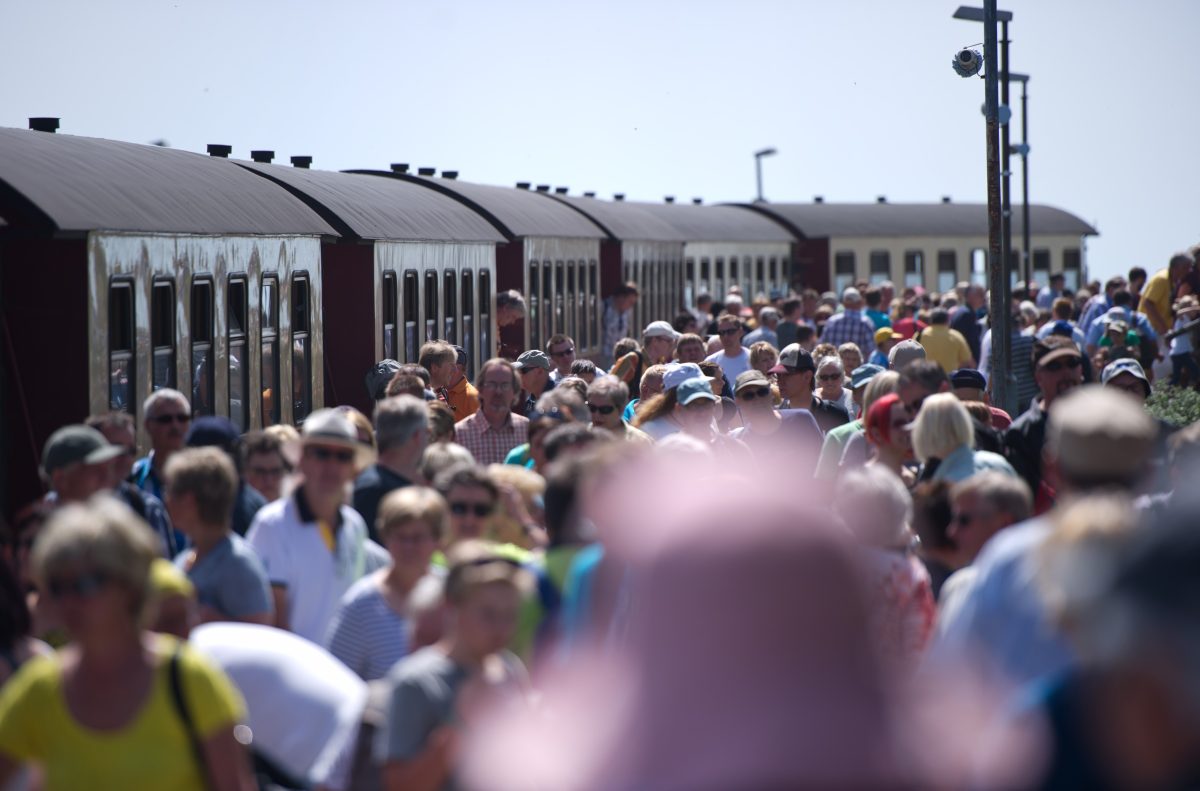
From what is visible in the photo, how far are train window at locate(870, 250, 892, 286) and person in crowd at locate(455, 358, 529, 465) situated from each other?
127 feet

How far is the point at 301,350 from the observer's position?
15.3m

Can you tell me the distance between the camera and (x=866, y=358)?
18172 mm

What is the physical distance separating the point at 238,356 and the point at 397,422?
665cm

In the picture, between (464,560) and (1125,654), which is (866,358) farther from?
(1125,654)

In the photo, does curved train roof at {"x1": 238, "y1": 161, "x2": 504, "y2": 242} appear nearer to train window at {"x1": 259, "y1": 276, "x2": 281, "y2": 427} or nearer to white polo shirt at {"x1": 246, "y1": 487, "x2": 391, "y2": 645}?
train window at {"x1": 259, "y1": 276, "x2": 281, "y2": 427}

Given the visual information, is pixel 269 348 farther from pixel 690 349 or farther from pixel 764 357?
pixel 764 357

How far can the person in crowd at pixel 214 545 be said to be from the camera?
18.1 ft

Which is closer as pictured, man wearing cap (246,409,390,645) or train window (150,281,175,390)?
man wearing cap (246,409,390,645)

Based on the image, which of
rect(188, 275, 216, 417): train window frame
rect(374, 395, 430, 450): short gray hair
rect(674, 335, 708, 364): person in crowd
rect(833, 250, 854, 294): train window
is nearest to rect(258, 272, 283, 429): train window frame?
rect(188, 275, 216, 417): train window frame

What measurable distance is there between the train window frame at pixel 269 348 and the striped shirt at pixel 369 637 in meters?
8.64

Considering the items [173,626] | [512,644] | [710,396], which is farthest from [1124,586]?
[710,396]

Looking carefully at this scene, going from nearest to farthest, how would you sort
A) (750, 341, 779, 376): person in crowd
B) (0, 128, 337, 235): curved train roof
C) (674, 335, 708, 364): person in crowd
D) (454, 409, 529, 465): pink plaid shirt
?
(454, 409, 529, 465): pink plaid shirt
(0, 128, 337, 235): curved train roof
(750, 341, 779, 376): person in crowd
(674, 335, 708, 364): person in crowd

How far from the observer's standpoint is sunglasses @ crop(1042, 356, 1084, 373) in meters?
8.23

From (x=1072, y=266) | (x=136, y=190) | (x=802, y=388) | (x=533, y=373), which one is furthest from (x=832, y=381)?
(x=1072, y=266)
